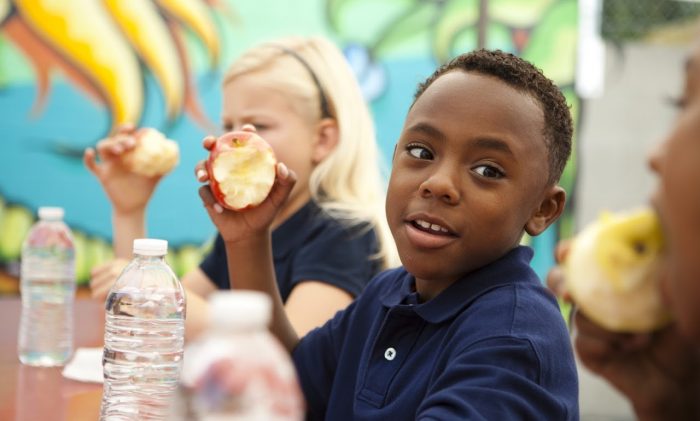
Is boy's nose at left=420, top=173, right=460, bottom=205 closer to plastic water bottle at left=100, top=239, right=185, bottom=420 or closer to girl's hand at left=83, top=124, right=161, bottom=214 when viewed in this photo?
plastic water bottle at left=100, top=239, right=185, bottom=420

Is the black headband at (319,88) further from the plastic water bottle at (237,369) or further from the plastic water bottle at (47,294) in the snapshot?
the plastic water bottle at (237,369)

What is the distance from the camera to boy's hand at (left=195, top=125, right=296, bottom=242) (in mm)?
1521

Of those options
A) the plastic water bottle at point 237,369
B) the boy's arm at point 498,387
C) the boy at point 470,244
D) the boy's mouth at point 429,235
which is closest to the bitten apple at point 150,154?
the boy at point 470,244

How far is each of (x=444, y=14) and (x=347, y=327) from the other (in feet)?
12.6

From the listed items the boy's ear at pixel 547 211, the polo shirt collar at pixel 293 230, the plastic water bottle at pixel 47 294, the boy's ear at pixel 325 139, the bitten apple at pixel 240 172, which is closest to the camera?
the boy's ear at pixel 547 211

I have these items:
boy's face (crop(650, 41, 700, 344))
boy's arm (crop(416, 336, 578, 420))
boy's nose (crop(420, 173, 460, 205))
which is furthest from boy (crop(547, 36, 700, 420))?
boy's nose (crop(420, 173, 460, 205))

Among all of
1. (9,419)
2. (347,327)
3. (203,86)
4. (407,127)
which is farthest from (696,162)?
(203,86)

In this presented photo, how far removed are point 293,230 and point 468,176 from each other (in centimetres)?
94

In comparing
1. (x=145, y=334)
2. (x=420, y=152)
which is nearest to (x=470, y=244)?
(x=420, y=152)

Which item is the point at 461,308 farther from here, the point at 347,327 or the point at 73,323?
the point at 73,323

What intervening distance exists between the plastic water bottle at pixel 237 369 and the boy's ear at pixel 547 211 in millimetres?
797

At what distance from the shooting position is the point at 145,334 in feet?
5.03

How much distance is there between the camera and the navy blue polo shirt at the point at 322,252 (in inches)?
77.3

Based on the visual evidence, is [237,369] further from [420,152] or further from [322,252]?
[322,252]
